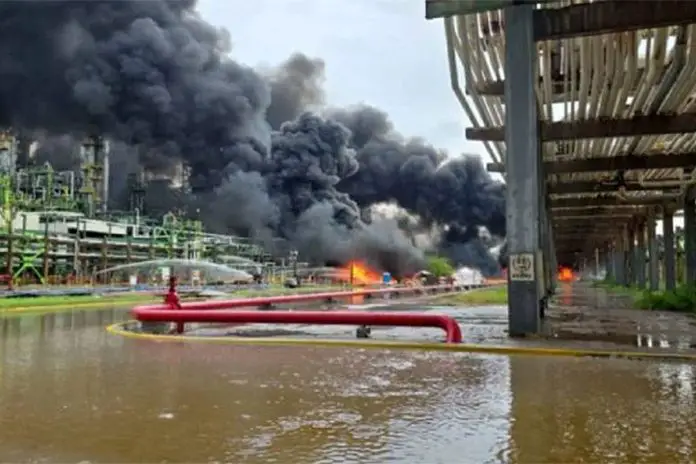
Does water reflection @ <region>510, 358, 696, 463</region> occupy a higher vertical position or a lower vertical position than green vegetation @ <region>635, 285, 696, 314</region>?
lower

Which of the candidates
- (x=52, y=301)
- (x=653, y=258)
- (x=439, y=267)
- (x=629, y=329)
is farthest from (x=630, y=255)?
(x=52, y=301)

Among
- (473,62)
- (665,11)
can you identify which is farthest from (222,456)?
(473,62)

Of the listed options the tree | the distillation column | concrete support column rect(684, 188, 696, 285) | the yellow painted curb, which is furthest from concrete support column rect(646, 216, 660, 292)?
the distillation column

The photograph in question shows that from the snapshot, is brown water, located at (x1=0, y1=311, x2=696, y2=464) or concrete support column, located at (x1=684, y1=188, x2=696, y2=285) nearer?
brown water, located at (x1=0, y1=311, x2=696, y2=464)

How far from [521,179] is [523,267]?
1.78 m

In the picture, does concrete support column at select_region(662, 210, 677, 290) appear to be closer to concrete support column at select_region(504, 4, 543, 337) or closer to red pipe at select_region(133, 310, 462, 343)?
concrete support column at select_region(504, 4, 543, 337)

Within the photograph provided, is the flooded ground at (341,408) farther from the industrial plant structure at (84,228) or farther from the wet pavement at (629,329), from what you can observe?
the industrial plant structure at (84,228)

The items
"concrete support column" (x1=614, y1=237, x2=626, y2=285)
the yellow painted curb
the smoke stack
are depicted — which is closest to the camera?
the yellow painted curb

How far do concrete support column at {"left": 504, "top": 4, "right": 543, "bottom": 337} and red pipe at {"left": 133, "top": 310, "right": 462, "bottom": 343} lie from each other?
1.58 meters

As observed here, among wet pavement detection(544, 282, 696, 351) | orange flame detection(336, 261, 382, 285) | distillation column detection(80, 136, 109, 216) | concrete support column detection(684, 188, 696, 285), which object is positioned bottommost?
wet pavement detection(544, 282, 696, 351)

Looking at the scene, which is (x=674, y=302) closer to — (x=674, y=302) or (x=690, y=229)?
(x=674, y=302)

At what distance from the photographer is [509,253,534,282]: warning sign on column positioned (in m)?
13.4

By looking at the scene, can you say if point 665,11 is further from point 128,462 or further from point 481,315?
point 128,462

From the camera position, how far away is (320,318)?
13023 mm
